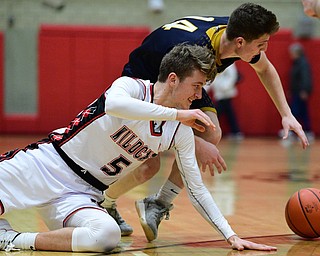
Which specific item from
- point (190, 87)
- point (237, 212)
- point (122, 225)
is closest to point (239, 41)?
point (190, 87)

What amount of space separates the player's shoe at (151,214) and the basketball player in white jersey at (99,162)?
369mm

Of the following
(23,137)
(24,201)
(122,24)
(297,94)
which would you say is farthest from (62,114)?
(24,201)

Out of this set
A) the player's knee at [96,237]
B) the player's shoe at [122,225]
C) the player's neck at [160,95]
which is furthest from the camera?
the player's shoe at [122,225]

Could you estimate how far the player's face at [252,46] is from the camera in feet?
Result: 15.4

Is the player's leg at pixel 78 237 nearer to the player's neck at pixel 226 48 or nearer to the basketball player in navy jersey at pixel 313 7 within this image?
the player's neck at pixel 226 48

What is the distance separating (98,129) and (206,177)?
4227 mm

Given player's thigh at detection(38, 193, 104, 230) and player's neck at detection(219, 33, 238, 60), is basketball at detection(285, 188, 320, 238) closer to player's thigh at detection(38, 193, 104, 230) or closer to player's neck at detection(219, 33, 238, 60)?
player's neck at detection(219, 33, 238, 60)

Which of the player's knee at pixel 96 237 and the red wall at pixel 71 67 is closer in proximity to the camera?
the player's knee at pixel 96 237

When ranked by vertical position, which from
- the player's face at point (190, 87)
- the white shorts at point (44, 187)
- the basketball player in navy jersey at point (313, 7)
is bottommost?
the white shorts at point (44, 187)

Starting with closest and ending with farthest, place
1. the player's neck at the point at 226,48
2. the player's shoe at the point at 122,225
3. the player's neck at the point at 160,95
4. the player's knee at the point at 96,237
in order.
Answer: the player's knee at the point at 96,237 → the player's neck at the point at 160,95 → the player's neck at the point at 226,48 → the player's shoe at the point at 122,225

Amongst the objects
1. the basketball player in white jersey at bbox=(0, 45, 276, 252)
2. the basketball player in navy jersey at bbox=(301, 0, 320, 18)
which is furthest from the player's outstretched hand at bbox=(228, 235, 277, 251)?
the basketball player in navy jersey at bbox=(301, 0, 320, 18)

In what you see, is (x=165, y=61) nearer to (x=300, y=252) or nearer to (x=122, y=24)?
(x=300, y=252)

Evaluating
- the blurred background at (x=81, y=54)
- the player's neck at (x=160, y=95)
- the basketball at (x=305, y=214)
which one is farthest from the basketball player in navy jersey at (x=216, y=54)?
the blurred background at (x=81, y=54)

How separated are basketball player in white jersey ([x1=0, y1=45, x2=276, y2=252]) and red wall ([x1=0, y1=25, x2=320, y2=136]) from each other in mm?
10065
